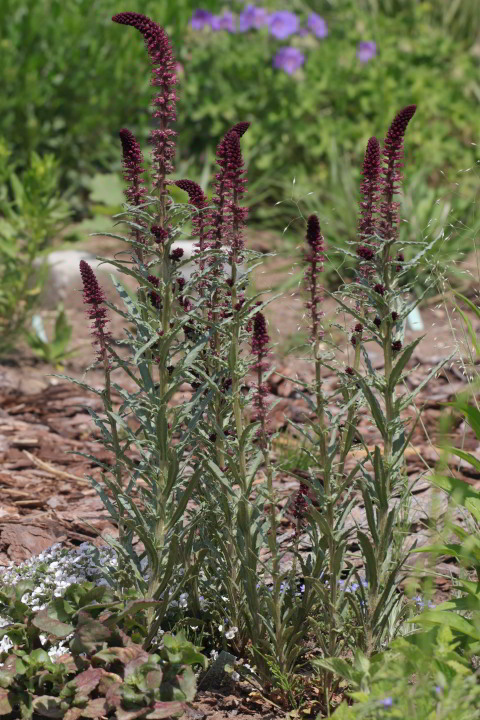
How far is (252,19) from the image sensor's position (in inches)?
301

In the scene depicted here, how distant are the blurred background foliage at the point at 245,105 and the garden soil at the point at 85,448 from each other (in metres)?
1.21

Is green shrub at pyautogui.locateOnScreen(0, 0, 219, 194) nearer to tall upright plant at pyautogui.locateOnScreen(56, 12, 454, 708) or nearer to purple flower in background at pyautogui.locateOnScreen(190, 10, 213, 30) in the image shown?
purple flower in background at pyautogui.locateOnScreen(190, 10, 213, 30)

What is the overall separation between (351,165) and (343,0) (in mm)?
3297

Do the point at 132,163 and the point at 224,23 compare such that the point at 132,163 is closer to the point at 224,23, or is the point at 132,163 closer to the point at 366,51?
the point at 366,51

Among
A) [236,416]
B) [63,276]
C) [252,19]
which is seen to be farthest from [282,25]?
[236,416]

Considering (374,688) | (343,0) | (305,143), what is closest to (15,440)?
(374,688)

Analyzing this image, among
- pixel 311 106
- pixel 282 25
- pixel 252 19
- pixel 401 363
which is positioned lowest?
pixel 401 363

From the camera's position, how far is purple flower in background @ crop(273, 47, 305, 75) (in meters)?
7.06

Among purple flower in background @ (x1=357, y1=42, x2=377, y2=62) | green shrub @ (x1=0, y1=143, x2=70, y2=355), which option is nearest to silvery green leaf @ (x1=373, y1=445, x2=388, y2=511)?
green shrub @ (x1=0, y1=143, x2=70, y2=355)

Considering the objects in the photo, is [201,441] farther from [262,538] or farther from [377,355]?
[377,355]

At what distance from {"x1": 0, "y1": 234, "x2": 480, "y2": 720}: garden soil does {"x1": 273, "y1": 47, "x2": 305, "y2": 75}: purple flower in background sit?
7.27ft

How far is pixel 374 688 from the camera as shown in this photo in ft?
6.70

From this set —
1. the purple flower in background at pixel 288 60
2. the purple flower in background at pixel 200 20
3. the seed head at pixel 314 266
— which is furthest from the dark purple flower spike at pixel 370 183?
the purple flower in background at pixel 200 20

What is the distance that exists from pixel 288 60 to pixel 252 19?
82 cm
